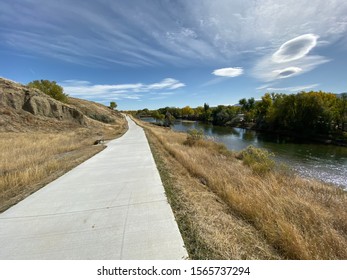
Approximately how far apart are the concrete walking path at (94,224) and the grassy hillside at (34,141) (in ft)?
3.00

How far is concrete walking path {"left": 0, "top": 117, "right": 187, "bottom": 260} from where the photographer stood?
2.88 metres

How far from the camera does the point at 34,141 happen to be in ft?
51.8

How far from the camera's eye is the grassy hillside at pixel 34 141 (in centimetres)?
617

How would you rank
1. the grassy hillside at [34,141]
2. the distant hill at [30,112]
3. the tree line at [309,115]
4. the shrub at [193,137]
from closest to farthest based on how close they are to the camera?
the grassy hillside at [34,141] → the shrub at [193,137] → the distant hill at [30,112] → the tree line at [309,115]

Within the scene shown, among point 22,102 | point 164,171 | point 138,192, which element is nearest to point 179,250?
point 138,192

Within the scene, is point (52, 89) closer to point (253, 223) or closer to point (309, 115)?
point (253, 223)

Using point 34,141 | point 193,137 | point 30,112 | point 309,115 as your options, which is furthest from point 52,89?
point 309,115

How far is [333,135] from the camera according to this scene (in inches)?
1409

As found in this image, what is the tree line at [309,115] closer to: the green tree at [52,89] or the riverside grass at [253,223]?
the riverside grass at [253,223]

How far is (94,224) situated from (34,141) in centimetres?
1574

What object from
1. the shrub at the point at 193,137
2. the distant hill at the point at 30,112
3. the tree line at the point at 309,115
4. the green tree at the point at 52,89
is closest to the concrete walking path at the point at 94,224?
the shrub at the point at 193,137

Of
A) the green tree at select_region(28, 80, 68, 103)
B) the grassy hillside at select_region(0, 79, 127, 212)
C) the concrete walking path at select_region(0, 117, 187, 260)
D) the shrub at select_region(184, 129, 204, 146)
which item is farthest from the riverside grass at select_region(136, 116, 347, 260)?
the green tree at select_region(28, 80, 68, 103)

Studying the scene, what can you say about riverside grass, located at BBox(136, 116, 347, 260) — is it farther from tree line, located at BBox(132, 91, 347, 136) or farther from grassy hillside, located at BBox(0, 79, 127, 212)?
tree line, located at BBox(132, 91, 347, 136)

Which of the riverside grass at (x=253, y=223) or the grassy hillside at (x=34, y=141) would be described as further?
the grassy hillside at (x=34, y=141)
